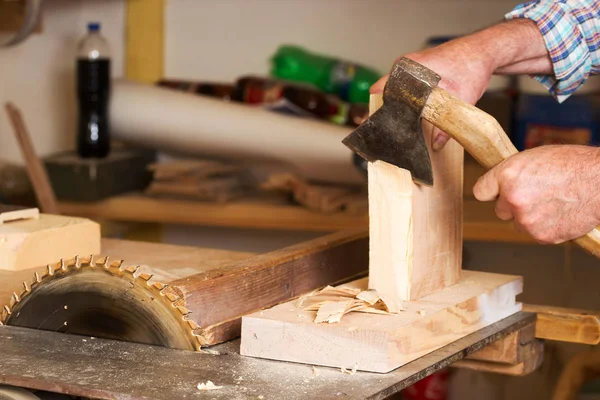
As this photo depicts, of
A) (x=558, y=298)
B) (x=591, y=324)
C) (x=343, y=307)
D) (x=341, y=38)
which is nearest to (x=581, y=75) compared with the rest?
(x=591, y=324)

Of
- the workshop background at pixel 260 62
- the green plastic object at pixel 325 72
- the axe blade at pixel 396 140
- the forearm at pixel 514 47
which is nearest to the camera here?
the axe blade at pixel 396 140

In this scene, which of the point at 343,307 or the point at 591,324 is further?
the point at 591,324

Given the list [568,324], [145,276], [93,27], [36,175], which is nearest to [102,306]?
[145,276]

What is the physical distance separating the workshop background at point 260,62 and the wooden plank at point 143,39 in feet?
0.04

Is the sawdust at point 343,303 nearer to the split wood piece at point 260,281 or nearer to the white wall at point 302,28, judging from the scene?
the split wood piece at point 260,281

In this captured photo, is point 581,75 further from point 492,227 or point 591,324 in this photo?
point 492,227

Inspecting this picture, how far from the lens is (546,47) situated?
63.8 inches

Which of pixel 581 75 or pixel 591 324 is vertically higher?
pixel 581 75

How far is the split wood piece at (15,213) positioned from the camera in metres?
1.48

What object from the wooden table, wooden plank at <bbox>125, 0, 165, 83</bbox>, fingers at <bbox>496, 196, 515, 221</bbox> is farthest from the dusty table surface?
wooden plank at <bbox>125, 0, 165, 83</bbox>

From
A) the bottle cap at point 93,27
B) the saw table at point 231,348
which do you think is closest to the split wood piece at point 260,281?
the saw table at point 231,348

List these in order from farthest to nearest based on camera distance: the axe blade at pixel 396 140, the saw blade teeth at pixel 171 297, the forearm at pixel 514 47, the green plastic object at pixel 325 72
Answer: the green plastic object at pixel 325 72 < the forearm at pixel 514 47 < the axe blade at pixel 396 140 < the saw blade teeth at pixel 171 297

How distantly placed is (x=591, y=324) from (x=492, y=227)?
977 mm

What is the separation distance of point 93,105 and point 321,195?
2.61 feet
